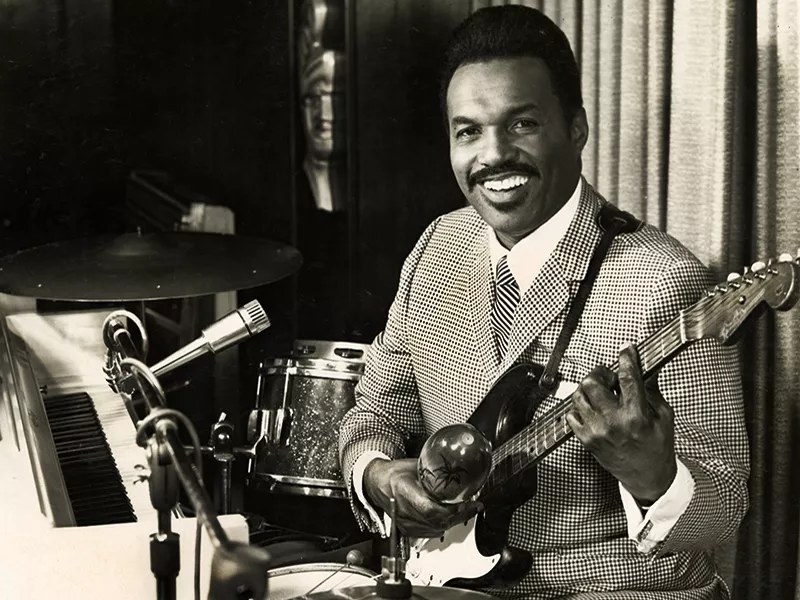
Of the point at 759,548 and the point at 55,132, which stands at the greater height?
the point at 55,132

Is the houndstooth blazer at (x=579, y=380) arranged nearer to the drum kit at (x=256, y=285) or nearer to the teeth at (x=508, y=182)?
the teeth at (x=508, y=182)

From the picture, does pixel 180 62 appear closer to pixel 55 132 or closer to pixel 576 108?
pixel 55 132

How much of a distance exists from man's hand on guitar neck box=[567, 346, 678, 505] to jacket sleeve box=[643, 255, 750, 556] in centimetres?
16

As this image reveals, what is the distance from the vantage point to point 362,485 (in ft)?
7.61

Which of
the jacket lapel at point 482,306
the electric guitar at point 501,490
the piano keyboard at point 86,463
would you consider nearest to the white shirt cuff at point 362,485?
the electric guitar at point 501,490

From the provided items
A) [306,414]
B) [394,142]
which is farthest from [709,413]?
[394,142]

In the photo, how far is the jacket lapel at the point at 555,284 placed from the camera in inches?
83.7

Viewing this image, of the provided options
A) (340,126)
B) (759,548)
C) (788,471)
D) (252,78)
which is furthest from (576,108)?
(252,78)

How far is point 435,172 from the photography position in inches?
139

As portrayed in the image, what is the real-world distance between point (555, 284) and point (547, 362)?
16 centimetres

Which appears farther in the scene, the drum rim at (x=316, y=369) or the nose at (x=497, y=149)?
the drum rim at (x=316, y=369)

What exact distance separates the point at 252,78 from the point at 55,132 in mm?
698

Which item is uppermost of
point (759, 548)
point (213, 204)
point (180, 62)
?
point (180, 62)

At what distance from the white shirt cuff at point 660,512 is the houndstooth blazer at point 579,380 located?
17mm
